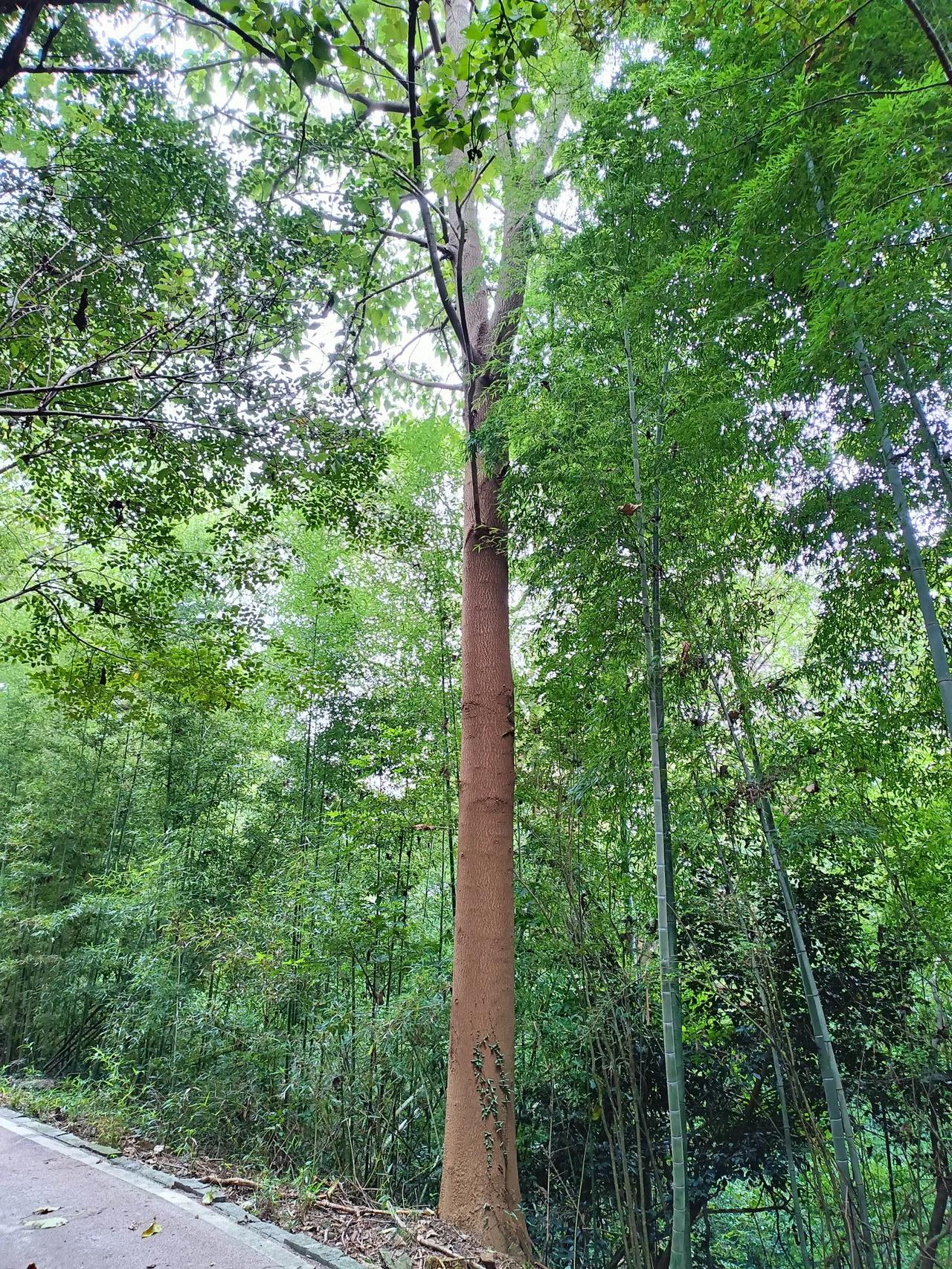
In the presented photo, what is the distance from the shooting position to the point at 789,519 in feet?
8.96

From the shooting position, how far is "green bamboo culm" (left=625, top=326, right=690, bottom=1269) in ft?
6.15

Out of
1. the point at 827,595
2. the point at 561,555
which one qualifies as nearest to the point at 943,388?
the point at 827,595

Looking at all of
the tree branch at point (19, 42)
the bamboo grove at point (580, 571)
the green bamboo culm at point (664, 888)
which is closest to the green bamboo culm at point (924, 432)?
the bamboo grove at point (580, 571)

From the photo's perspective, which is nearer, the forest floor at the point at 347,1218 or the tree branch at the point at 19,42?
the tree branch at the point at 19,42

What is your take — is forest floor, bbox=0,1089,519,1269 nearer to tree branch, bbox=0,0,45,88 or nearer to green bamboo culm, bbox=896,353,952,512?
green bamboo culm, bbox=896,353,952,512

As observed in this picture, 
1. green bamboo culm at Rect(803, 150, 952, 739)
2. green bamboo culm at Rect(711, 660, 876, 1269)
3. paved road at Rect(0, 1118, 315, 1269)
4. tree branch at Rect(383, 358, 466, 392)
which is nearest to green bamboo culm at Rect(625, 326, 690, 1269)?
green bamboo culm at Rect(711, 660, 876, 1269)

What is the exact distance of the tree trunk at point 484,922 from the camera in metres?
2.55

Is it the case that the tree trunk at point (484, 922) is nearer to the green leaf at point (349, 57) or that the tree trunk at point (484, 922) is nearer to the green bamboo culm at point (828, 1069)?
the green bamboo culm at point (828, 1069)

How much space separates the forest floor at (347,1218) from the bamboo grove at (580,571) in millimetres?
162

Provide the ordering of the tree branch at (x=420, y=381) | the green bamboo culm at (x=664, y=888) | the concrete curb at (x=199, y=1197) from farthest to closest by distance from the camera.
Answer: the tree branch at (x=420, y=381) < the concrete curb at (x=199, y=1197) < the green bamboo culm at (x=664, y=888)

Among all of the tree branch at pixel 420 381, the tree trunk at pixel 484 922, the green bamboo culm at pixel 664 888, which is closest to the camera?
the green bamboo culm at pixel 664 888

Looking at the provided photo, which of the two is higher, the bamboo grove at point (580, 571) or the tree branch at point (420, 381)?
the tree branch at point (420, 381)

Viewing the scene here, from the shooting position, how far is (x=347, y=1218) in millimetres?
2424

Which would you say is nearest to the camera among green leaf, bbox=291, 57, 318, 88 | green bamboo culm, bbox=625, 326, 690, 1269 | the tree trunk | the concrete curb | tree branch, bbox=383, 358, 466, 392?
green leaf, bbox=291, 57, 318, 88
